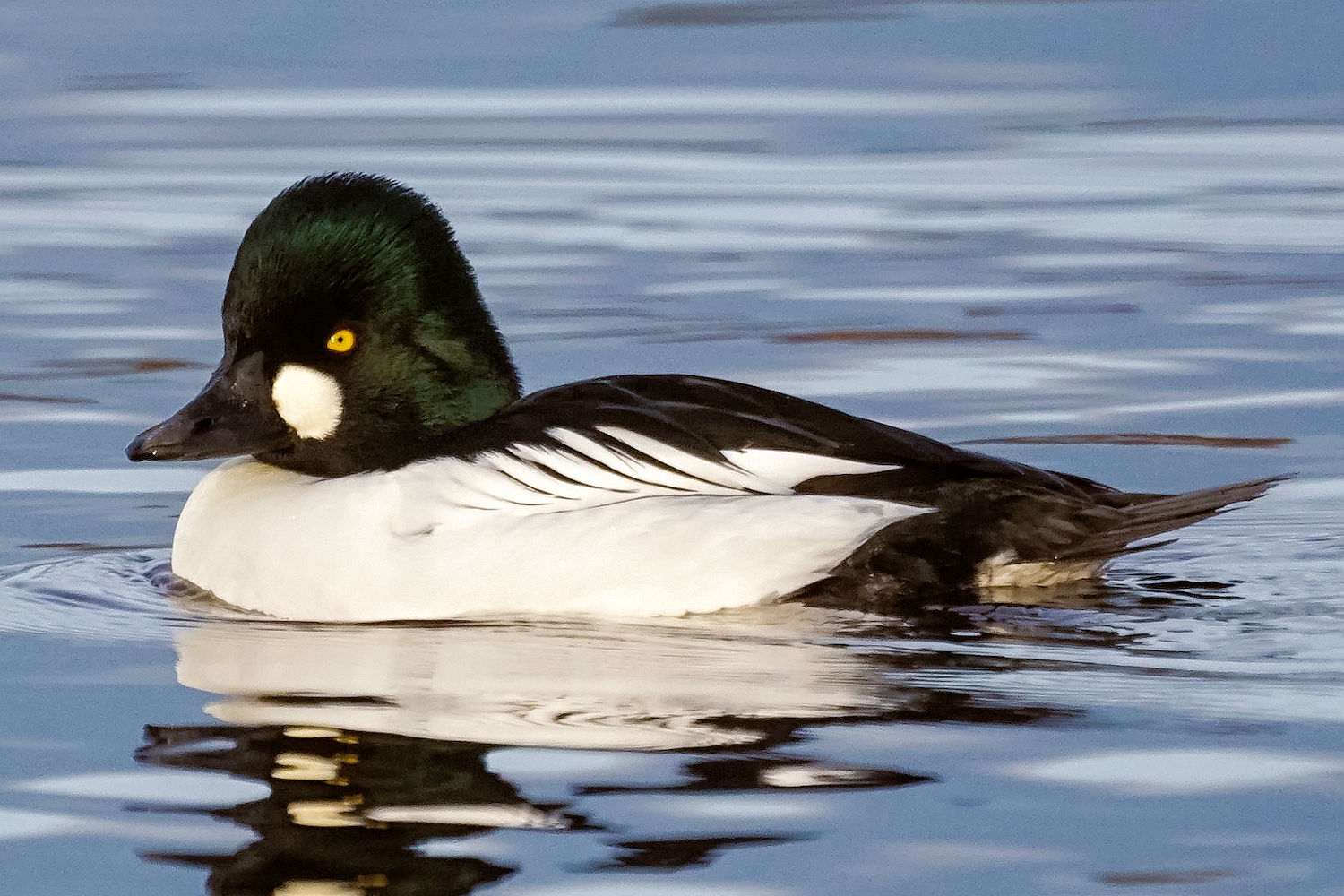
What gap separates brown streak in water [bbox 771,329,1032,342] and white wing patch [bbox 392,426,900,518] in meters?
3.73

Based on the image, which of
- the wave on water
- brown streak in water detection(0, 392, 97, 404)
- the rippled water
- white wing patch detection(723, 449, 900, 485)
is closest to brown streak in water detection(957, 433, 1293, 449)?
the rippled water

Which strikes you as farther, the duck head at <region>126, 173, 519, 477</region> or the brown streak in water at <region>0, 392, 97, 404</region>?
the brown streak in water at <region>0, 392, 97, 404</region>

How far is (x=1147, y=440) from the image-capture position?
28.4 feet

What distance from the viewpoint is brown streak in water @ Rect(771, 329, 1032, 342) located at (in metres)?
10.2

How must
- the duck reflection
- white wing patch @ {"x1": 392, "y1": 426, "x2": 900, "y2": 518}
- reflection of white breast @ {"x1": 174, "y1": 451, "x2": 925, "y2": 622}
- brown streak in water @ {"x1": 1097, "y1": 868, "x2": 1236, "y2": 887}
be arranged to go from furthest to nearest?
1. white wing patch @ {"x1": 392, "y1": 426, "x2": 900, "y2": 518}
2. reflection of white breast @ {"x1": 174, "y1": 451, "x2": 925, "y2": 622}
3. the duck reflection
4. brown streak in water @ {"x1": 1097, "y1": 868, "x2": 1236, "y2": 887}

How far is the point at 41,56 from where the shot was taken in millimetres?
19219

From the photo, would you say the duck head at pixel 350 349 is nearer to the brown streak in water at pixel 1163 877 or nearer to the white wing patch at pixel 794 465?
the white wing patch at pixel 794 465

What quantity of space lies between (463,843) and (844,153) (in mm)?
10624

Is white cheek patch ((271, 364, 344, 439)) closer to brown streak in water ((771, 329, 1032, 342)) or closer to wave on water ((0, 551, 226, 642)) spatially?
wave on water ((0, 551, 226, 642))

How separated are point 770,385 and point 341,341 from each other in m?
2.77

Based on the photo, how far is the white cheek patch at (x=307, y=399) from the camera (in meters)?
6.92

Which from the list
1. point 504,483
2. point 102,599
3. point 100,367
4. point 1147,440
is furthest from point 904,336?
point 102,599

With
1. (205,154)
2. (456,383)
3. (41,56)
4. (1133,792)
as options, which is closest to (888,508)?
(456,383)

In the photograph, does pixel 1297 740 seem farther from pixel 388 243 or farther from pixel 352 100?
pixel 352 100
